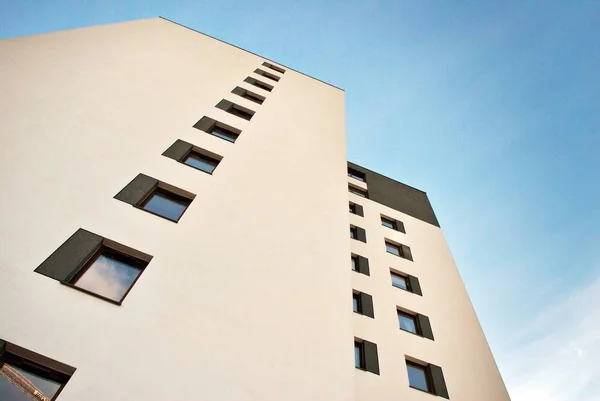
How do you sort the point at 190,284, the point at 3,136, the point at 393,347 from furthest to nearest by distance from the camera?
1. the point at 393,347
2. the point at 3,136
3. the point at 190,284

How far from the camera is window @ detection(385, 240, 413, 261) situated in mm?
18828

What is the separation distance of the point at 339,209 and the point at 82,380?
944 cm

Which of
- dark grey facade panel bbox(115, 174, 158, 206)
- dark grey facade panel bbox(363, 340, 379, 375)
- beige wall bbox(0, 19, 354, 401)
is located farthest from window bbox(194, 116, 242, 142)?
dark grey facade panel bbox(363, 340, 379, 375)

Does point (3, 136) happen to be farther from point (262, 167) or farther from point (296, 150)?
point (296, 150)

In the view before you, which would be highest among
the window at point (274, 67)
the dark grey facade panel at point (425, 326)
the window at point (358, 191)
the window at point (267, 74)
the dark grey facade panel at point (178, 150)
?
the window at point (274, 67)

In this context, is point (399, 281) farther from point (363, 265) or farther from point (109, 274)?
point (109, 274)

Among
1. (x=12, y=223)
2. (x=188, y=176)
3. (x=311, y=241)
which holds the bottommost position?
(x=12, y=223)

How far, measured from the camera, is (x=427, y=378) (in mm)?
12930

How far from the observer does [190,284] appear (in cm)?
804

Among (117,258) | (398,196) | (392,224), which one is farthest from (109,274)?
(398,196)

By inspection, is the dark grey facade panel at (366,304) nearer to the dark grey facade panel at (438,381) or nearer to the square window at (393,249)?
the dark grey facade panel at (438,381)

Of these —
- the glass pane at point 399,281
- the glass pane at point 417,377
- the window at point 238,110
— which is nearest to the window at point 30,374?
the glass pane at point 417,377

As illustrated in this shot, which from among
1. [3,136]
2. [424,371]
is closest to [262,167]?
[3,136]

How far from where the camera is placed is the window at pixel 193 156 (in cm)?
1192
